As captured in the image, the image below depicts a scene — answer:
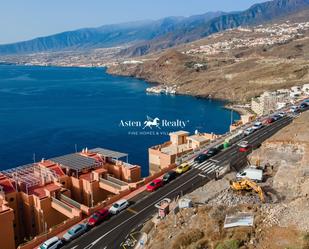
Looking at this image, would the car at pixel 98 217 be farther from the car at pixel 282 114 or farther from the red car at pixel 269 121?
the car at pixel 282 114

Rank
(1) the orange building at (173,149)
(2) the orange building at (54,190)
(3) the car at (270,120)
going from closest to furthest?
(2) the orange building at (54,190), (1) the orange building at (173,149), (3) the car at (270,120)

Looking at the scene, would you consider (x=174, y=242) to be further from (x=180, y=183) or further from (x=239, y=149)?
(x=239, y=149)

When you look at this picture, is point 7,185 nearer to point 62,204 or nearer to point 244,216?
point 62,204

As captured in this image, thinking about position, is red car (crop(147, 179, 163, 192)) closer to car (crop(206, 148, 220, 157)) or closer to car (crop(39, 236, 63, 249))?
car (crop(206, 148, 220, 157))

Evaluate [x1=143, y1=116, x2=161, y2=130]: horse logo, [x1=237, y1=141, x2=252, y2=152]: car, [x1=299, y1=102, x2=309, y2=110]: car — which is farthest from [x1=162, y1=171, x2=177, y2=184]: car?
[x1=143, y1=116, x2=161, y2=130]: horse logo

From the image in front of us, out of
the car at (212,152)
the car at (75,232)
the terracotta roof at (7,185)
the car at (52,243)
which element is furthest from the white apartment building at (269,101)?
the car at (52,243)

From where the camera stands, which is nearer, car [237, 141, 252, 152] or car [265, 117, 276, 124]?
car [237, 141, 252, 152]

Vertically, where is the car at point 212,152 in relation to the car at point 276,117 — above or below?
below
